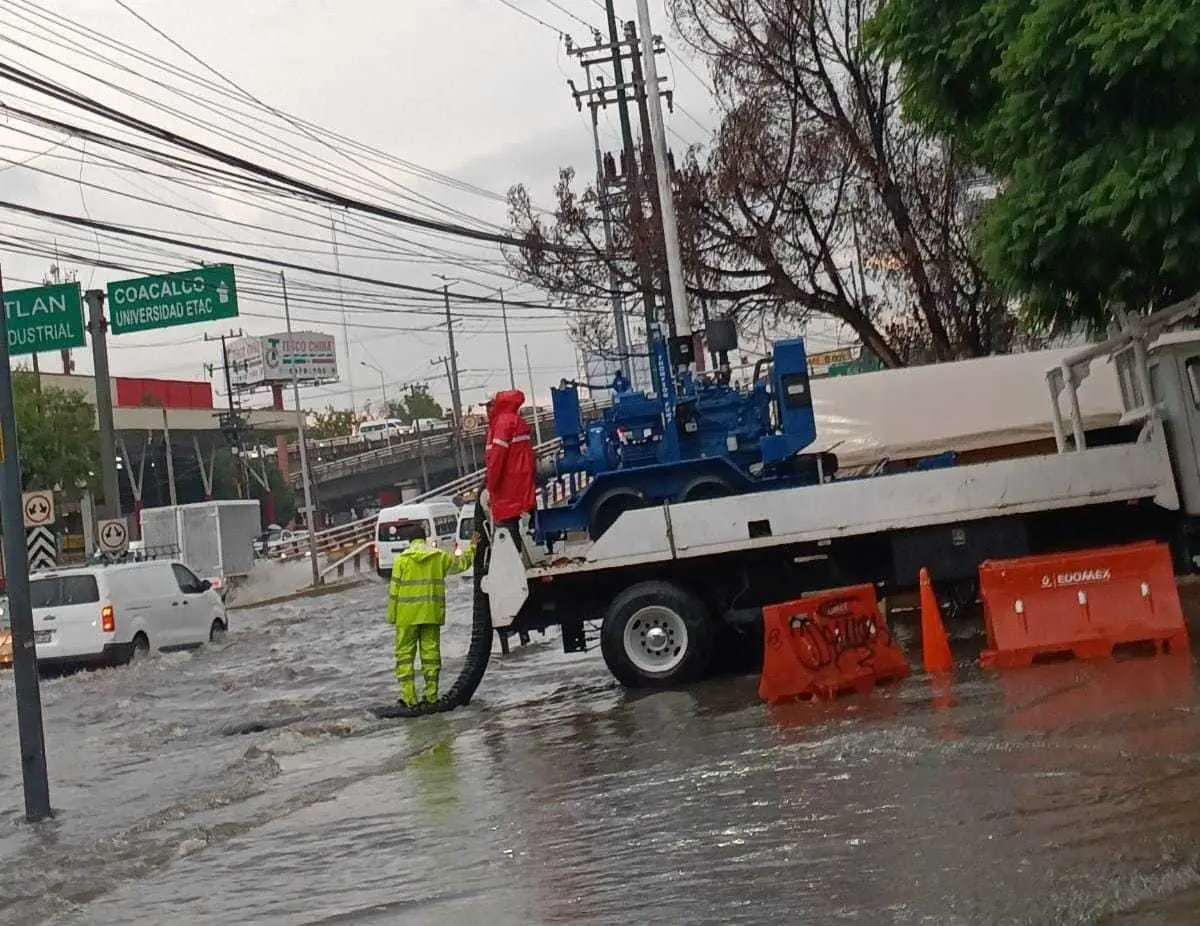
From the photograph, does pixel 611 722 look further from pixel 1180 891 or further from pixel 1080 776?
pixel 1180 891

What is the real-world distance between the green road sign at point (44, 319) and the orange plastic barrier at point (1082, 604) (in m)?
11.8

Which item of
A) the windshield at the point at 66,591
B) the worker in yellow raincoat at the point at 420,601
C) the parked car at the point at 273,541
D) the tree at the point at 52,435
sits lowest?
the worker in yellow raincoat at the point at 420,601

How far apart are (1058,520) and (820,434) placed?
Answer: 7.74 metres

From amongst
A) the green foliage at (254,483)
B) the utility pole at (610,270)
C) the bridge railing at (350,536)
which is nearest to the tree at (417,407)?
the green foliage at (254,483)

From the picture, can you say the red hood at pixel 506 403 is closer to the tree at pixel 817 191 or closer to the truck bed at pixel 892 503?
the truck bed at pixel 892 503

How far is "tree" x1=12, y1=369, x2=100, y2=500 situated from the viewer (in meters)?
52.5

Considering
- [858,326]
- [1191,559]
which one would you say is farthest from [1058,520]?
[858,326]

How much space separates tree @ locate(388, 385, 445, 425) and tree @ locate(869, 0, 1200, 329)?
150m

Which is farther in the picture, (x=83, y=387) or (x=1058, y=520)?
(x=83, y=387)

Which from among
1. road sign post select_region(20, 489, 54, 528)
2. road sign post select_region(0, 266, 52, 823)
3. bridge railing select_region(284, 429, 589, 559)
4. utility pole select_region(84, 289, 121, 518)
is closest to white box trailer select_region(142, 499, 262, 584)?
bridge railing select_region(284, 429, 589, 559)

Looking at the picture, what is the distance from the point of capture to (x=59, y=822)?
457 inches

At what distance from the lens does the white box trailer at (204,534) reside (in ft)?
155

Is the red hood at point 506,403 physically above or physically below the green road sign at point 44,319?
below

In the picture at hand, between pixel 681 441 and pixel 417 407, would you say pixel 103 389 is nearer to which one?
pixel 681 441
